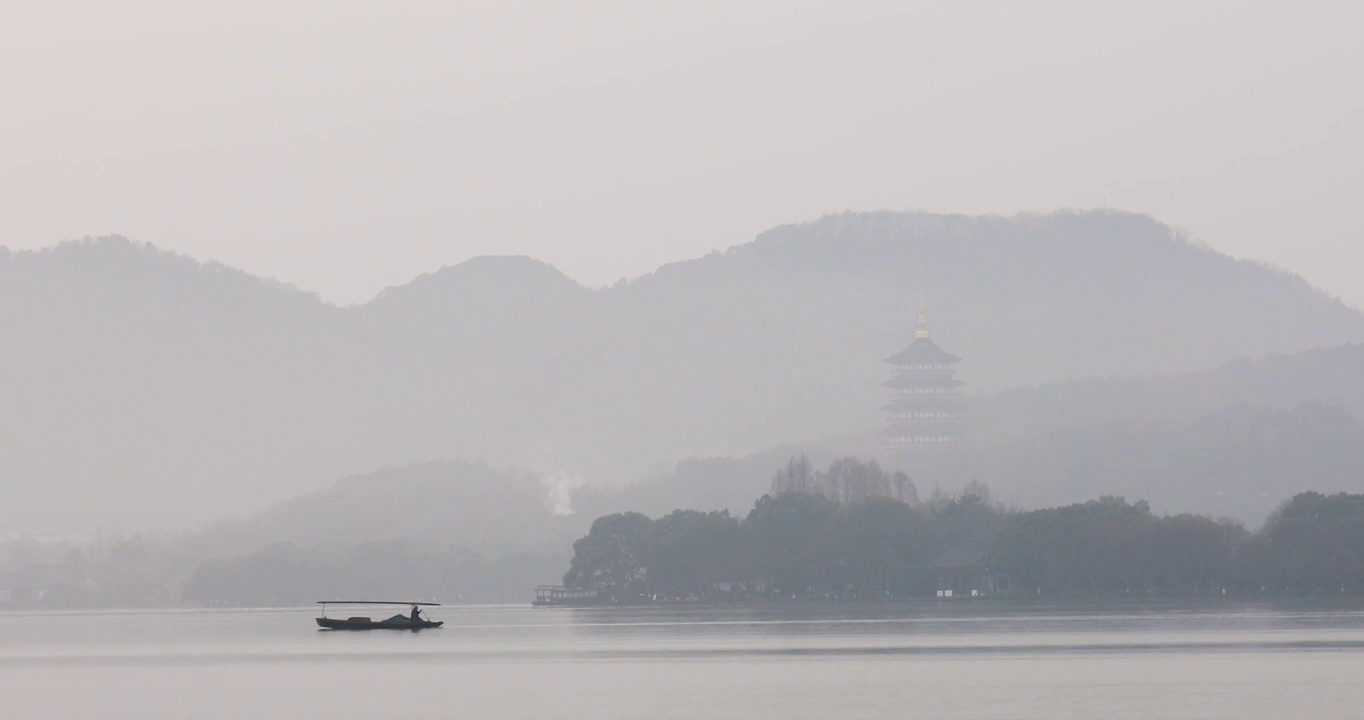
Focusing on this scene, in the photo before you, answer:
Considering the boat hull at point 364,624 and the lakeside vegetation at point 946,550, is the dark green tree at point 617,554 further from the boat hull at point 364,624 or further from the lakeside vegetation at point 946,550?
the boat hull at point 364,624

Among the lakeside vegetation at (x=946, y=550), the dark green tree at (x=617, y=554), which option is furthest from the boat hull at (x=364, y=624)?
the dark green tree at (x=617, y=554)

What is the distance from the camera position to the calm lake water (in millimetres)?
71938

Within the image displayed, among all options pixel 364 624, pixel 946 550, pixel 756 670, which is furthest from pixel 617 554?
pixel 756 670

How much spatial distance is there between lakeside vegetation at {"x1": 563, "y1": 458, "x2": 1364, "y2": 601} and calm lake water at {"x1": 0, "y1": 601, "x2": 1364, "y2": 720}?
416 inches

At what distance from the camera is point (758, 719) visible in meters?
68.1

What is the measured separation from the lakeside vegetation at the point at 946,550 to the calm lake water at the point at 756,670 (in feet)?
34.7

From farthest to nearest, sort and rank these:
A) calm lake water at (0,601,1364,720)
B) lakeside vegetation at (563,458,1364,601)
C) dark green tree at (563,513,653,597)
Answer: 1. dark green tree at (563,513,653,597)
2. lakeside vegetation at (563,458,1364,601)
3. calm lake water at (0,601,1364,720)

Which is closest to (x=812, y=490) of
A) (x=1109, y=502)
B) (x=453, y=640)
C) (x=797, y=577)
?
(x=797, y=577)

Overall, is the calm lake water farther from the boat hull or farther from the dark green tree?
the dark green tree

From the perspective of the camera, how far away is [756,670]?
88.7 m

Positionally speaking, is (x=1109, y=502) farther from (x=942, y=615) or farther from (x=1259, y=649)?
(x=1259, y=649)

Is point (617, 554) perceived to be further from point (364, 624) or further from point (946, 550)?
point (364, 624)

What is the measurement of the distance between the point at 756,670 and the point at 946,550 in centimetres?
8766

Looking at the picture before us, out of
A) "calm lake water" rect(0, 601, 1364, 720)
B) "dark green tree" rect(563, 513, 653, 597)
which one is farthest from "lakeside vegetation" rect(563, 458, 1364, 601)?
"calm lake water" rect(0, 601, 1364, 720)
